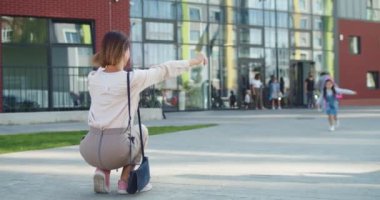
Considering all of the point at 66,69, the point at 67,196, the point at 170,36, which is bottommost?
the point at 67,196

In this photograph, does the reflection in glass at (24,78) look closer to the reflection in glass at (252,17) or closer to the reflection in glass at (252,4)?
the reflection in glass at (252,17)

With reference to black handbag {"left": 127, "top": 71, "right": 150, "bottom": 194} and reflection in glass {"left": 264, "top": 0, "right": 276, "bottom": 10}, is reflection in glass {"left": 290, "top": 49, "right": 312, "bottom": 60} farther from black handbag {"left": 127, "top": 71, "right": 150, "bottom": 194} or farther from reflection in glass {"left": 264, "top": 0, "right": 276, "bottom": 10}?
black handbag {"left": 127, "top": 71, "right": 150, "bottom": 194}

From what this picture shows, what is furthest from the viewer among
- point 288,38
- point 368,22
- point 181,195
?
point 368,22

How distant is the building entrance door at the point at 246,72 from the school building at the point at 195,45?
0.16 feet

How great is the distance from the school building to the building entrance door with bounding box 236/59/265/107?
1.9 inches

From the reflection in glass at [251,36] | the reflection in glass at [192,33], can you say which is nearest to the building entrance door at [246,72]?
the reflection in glass at [251,36]

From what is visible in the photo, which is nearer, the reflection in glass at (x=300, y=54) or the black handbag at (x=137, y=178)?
the black handbag at (x=137, y=178)

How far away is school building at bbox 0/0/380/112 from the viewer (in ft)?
62.0

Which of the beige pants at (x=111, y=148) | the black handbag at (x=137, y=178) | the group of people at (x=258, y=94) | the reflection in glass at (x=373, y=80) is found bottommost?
the black handbag at (x=137, y=178)

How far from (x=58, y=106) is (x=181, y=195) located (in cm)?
1339

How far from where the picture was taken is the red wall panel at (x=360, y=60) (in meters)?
35.9

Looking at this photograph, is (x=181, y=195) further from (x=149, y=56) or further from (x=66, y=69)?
(x=149, y=56)

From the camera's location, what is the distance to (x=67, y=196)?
6199mm

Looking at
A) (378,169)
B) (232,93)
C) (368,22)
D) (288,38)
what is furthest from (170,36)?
(378,169)
